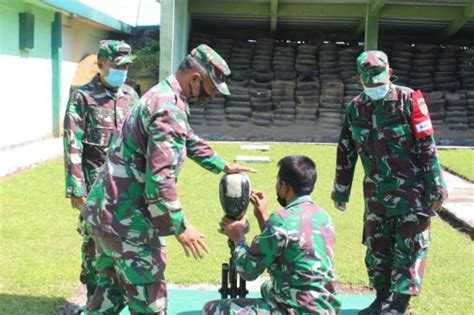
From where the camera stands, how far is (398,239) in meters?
4.16

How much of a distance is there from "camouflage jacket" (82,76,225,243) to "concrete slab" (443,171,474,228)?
17.3 feet

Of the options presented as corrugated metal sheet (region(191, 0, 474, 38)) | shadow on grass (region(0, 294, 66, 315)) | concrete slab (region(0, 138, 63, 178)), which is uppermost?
corrugated metal sheet (region(191, 0, 474, 38))

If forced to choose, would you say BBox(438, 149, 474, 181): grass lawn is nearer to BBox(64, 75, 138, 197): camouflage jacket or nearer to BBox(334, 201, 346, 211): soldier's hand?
BBox(334, 201, 346, 211): soldier's hand

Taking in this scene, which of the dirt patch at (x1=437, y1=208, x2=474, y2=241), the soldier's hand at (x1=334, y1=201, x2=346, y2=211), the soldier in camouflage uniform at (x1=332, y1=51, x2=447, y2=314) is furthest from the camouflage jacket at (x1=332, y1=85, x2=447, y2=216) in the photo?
the dirt patch at (x1=437, y1=208, x2=474, y2=241)

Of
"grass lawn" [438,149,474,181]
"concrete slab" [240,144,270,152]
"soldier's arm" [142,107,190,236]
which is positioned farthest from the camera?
"concrete slab" [240,144,270,152]

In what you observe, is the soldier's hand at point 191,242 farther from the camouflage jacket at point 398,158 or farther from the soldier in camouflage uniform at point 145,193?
the camouflage jacket at point 398,158

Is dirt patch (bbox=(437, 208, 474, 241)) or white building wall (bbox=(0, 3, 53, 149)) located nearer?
dirt patch (bbox=(437, 208, 474, 241))

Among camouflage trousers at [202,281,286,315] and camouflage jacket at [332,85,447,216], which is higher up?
camouflage jacket at [332,85,447,216]

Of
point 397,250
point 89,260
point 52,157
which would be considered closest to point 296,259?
point 397,250

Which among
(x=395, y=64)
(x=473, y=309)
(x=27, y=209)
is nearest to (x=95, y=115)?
(x=473, y=309)

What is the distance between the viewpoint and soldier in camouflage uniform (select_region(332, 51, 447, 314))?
4062mm

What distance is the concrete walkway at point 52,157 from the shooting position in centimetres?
804

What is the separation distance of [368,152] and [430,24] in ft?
53.6

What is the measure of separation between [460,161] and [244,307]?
10646 mm
